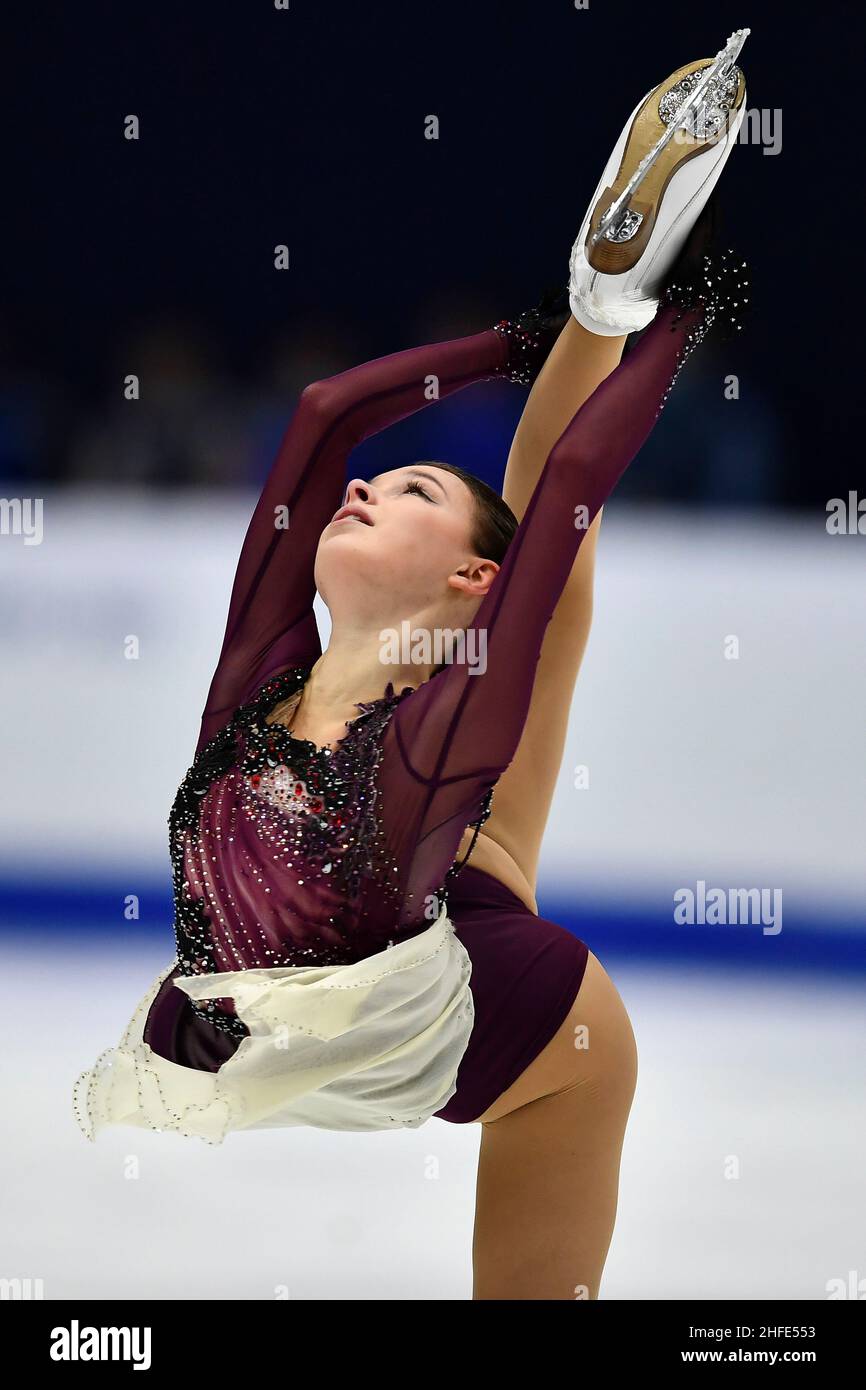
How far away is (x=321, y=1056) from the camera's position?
204 cm

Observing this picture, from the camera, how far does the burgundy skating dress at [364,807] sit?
1.99m

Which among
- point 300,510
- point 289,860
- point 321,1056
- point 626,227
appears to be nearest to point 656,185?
point 626,227

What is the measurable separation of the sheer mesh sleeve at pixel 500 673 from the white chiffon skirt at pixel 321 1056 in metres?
0.11

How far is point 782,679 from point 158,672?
1.64 metres

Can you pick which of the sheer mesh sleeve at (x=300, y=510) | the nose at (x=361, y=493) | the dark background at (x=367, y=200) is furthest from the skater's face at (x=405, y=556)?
the dark background at (x=367, y=200)

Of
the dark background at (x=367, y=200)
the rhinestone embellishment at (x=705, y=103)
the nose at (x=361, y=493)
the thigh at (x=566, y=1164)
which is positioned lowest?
the thigh at (x=566, y=1164)

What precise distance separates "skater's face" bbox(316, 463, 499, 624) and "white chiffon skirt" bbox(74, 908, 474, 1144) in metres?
0.41

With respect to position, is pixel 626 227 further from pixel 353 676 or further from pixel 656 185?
pixel 353 676

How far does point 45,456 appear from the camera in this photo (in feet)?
15.6

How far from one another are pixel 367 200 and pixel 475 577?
251 centimetres

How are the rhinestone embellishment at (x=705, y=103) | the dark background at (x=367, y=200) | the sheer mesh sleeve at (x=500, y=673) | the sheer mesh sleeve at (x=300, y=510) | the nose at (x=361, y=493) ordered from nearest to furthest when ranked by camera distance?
the sheer mesh sleeve at (x=500, y=673)
the rhinestone embellishment at (x=705, y=103)
the nose at (x=361, y=493)
the sheer mesh sleeve at (x=300, y=510)
the dark background at (x=367, y=200)

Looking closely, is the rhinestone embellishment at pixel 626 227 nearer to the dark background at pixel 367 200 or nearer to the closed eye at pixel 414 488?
the closed eye at pixel 414 488
